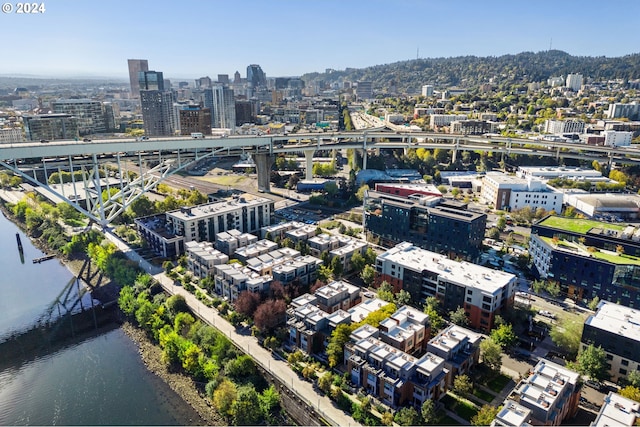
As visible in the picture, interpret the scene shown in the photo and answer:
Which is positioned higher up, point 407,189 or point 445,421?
point 407,189

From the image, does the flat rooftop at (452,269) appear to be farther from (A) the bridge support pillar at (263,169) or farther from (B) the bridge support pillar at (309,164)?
(B) the bridge support pillar at (309,164)

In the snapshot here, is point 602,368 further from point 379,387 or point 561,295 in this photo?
point 379,387

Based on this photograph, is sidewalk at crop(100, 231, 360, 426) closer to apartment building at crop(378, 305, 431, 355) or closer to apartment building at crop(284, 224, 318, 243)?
apartment building at crop(378, 305, 431, 355)

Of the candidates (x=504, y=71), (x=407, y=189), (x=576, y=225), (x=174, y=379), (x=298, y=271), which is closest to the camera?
(x=174, y=379)

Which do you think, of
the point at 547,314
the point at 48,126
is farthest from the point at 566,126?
the point at 48,126

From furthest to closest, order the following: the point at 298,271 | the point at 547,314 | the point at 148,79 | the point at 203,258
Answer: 1. the point at 148,79
2. the point at 203,258
3. the point at 298,271
4. the point at 547,314

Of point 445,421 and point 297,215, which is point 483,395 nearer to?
point 445,421

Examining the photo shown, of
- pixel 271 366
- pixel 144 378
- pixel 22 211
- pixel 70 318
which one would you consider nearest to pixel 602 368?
pixel 271 366
